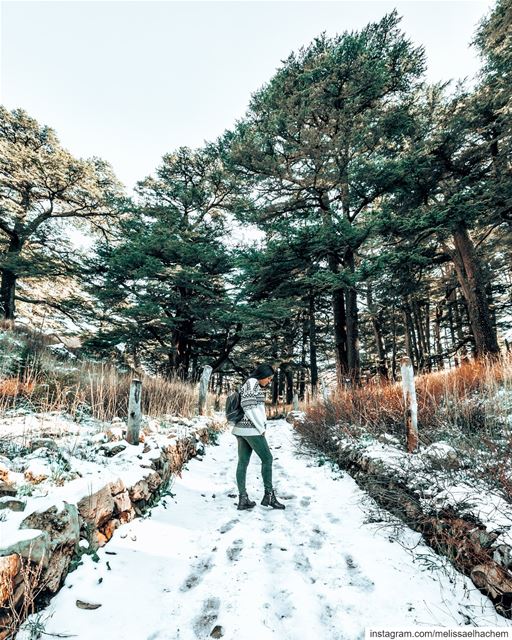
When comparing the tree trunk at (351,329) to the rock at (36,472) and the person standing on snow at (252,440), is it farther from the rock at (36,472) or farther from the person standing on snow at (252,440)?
the rock at (36,472)

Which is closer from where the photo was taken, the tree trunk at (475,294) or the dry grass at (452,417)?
the dry grass at (452,417)

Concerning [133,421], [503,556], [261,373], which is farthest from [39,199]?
[503,556]

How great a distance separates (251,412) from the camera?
3.87 m

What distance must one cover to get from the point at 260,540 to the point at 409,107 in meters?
13.0

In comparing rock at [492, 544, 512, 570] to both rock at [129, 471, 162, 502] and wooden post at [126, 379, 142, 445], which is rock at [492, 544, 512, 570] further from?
wooden post at [126, 379, 142, 445]

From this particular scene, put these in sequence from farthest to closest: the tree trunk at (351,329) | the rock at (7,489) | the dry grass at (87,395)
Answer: the tree trunk at (351,329), the dry grass at (87,395), the rock at (7,489)

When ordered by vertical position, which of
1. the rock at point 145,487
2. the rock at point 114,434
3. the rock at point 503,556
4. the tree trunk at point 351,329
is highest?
the tree trunk at point 351,329

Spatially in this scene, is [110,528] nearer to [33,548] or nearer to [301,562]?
[33,548]

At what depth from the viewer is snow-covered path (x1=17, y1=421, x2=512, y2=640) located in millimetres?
1895

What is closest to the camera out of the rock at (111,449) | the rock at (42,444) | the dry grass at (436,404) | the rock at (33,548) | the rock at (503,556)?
the rock at (33,548)

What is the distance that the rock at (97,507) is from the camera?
8.14 ft

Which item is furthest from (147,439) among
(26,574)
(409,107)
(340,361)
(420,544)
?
(409,107)

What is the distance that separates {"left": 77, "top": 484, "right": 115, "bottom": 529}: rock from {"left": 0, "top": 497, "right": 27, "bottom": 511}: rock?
44 centimetres


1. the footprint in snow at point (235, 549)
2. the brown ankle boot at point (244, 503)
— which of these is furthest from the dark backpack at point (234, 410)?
the footprint in snow at point (235, 549)
